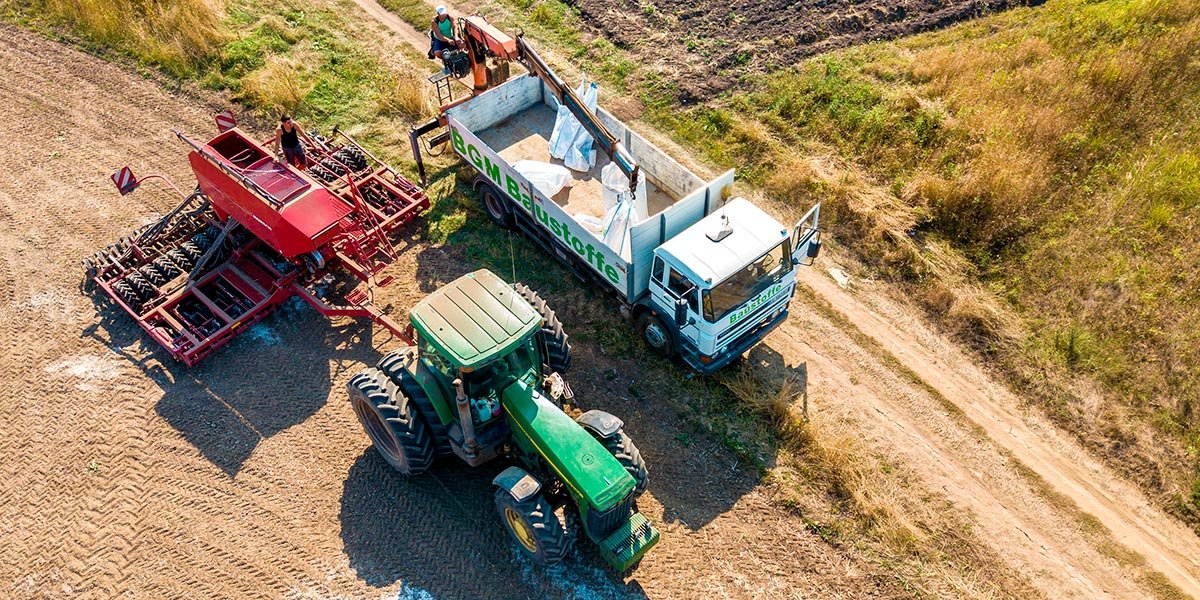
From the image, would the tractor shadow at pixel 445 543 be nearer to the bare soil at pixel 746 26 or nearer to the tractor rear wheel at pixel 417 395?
the tractor rear wheel at pixel 417 395

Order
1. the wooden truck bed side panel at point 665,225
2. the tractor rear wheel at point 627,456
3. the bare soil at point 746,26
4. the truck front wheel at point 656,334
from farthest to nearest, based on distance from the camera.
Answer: the bare soil at point 746,26
the truck front wheel at point 656,334
the wooden truck bed side panel at point 665,225
the tractor rear wheel at point 627,456

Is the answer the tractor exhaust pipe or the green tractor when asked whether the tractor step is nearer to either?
the green tractor

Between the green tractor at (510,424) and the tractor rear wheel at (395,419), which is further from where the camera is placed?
the tractor rear wheel at (395,419)

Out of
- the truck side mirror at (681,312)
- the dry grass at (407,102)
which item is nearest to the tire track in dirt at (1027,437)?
the truck side mirror at (681,312)

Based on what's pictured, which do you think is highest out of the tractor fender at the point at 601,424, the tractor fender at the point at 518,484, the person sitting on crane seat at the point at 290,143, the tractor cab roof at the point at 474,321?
the tractor cab roof at the point at 474,321

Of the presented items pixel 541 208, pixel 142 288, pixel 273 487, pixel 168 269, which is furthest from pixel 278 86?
pixel 273 487

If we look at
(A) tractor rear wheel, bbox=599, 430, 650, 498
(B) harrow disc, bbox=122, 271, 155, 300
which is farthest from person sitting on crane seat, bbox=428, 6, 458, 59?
(A) tractor rear wheel, bbox=599, 430, 650, 498
